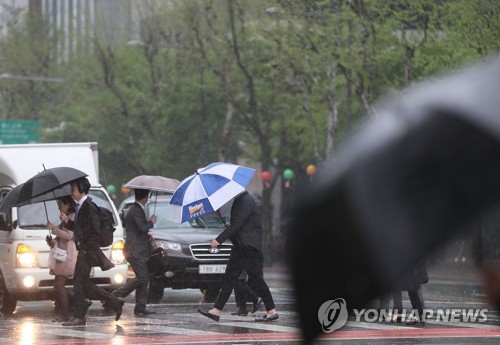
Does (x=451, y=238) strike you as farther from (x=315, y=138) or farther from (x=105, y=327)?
(x=315, y=138)

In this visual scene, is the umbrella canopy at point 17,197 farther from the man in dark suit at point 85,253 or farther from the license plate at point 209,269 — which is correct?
Result: the license plate at point 209,269

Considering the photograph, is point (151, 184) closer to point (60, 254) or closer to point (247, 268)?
point (60, 254)

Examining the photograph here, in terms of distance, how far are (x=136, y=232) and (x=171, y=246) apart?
2539 millimetres

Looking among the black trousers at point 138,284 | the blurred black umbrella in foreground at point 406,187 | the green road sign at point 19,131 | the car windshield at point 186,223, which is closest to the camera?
the blurred black umbrella in foreground at point 406,187

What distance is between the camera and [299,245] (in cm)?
131

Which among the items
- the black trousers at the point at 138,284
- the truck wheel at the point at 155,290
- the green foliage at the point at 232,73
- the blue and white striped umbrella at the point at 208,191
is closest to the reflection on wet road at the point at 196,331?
the black trousers at the point at 138,284

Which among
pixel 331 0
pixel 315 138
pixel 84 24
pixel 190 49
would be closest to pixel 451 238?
pixel 331 0

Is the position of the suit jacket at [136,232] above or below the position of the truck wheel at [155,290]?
above

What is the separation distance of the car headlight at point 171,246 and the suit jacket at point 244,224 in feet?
12.2

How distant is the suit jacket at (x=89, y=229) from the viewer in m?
14.5

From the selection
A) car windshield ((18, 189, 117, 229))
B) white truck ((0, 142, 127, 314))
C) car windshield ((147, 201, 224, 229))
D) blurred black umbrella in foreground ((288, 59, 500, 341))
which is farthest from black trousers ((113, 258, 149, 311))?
blurred black umbrella in foreground ((288, 59, 500, 341))

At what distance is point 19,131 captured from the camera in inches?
2101

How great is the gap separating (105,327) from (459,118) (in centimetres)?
1366

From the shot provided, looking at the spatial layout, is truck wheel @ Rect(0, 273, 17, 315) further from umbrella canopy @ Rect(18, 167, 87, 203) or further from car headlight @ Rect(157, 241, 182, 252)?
car headlight @ Rect(157, 241, 182, 252)
